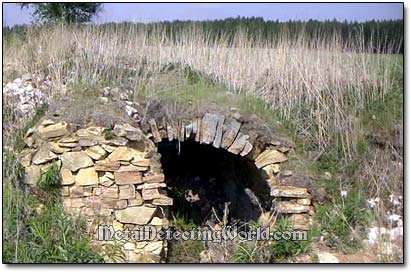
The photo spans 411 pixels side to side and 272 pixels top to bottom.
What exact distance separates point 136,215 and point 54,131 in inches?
33.5

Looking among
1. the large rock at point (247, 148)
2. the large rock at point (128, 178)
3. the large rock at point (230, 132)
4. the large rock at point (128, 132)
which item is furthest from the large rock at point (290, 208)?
the large rock at point (128, 132)

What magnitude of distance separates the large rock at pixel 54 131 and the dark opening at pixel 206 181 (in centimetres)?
148

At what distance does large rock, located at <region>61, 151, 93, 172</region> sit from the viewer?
3521mm

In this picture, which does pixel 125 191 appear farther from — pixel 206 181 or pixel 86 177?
pixel 206 181

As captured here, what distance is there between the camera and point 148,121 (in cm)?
Result: 386

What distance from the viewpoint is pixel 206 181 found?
5.81 metres

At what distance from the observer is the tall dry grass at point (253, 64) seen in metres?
4.14

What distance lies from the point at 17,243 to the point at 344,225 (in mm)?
2217

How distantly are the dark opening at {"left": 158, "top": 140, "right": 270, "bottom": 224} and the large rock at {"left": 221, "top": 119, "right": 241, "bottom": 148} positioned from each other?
2.58 ft

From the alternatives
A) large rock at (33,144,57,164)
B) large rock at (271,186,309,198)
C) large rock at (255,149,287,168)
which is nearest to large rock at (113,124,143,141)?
large rock at (33,144,57,164)

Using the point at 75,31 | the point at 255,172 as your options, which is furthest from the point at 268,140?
the point at 75,31

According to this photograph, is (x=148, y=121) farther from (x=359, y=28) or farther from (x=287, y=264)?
(x=359, y=28)

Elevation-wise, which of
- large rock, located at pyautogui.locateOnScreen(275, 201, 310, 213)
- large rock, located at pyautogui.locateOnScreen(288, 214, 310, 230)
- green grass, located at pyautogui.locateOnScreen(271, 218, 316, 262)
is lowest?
green grass, located at pyautogui.locateOnScreen(271, 218, 316, 262)

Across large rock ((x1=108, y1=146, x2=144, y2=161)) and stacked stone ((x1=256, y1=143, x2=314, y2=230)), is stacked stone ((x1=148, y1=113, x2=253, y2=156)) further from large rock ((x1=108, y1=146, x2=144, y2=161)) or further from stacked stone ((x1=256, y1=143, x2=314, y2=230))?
large rock ((x1=108, y1=146, x2=144, y2=161))
